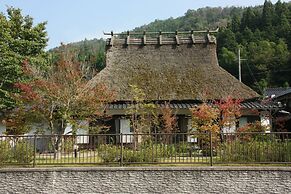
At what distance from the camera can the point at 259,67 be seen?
42375 mm

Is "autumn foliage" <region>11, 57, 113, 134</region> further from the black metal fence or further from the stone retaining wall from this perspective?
the stone retaining wall

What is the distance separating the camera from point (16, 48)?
67.7 ft

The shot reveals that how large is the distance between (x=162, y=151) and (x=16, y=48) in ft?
39.8

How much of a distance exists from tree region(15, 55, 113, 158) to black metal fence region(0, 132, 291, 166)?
300cm

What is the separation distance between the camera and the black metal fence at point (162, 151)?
39.8ft

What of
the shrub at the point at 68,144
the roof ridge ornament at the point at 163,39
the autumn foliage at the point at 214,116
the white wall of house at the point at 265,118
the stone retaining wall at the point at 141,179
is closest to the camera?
the stone retaining wall at the point at 141,179

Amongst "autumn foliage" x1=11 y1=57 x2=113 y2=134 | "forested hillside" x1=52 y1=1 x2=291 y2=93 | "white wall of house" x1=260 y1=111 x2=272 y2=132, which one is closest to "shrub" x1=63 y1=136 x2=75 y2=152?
"autumn foliage" x1=11 y1=57 x2=113 y2=134

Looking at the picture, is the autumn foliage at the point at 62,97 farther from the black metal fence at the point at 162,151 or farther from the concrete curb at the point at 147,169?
the concrete curb at the point at 147,169

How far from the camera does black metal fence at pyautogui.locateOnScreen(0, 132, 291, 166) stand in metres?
12.1

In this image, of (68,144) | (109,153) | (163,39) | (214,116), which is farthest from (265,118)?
(68,144)

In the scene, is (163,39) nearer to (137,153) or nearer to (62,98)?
Answer: (62,98)

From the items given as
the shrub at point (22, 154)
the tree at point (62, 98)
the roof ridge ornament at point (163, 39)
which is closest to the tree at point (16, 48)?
the tree at point (62, 98)

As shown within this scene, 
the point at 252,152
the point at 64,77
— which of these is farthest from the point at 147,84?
the point at 252,152

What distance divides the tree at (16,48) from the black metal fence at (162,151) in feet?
23.3
